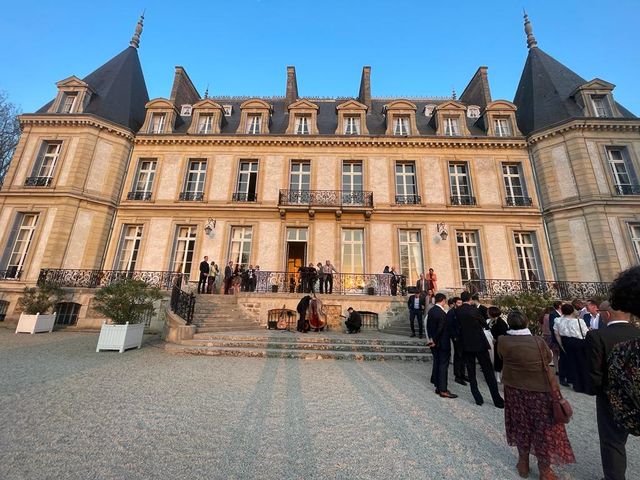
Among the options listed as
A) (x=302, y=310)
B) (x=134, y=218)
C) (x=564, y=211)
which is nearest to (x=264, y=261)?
(x=302, y=310)

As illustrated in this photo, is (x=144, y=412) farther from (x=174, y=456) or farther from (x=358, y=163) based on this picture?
(x=358, y=163)

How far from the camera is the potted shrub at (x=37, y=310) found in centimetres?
970

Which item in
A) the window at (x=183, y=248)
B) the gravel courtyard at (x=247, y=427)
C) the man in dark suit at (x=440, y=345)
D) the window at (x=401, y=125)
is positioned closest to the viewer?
the gravel courtyard at (x=247, y=427)

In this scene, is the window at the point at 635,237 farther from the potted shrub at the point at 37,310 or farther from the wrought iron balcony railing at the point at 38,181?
the wrought iron balcony railing at the point at 38,181

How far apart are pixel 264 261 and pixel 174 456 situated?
1069cm

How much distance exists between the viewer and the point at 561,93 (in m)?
14.9

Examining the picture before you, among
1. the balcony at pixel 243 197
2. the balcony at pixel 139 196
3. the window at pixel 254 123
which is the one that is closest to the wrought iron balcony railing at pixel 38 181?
the balcony at pixel 139 196

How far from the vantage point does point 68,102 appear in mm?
14594

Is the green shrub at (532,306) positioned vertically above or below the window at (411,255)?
below

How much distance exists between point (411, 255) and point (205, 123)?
13879 millimetres

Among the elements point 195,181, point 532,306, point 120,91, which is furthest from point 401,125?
point 120,91

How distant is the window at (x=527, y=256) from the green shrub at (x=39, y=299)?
1979cm

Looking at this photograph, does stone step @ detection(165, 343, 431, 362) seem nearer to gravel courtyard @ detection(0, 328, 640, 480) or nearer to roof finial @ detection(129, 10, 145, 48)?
gravel courtyard @ detection(0, 328, 640, 480)

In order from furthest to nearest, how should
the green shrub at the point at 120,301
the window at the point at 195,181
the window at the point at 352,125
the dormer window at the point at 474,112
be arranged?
the dormer window at the point at 474,112 → the window at the point at 352,125 → the window at the point at 195,181 → the green shrub at the point at 120,301
